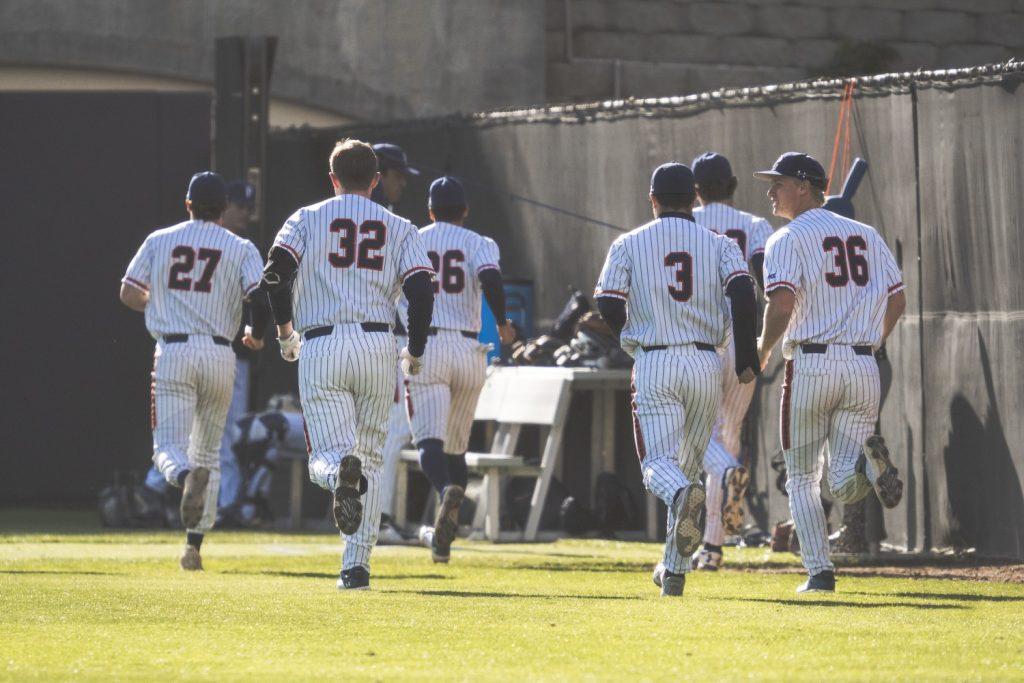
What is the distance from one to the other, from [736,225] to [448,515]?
223cm

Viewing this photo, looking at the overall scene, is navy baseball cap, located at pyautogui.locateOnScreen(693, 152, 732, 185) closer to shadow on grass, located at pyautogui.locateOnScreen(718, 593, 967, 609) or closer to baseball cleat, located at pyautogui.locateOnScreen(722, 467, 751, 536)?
baseball cleat, located at pyautogui.locateOnScreen(722, 467, 751, 536)

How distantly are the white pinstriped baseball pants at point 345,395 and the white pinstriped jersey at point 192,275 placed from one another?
6.25ft

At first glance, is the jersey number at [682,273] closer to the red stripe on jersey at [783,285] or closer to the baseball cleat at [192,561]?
the red stripe on jersey at [783,285]

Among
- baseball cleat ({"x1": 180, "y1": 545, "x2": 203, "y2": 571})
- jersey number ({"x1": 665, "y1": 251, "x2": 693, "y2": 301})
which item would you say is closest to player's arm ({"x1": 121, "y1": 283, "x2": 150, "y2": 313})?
baseball cleat ({"x1": 180, "y1": 545, "x2": 203, "y2": 571})

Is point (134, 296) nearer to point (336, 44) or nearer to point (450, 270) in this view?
point (450, 270)

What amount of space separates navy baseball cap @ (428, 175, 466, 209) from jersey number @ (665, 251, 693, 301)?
2.92 meters

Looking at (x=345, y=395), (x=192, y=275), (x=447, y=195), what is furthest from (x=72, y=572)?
(x=447, y=195)

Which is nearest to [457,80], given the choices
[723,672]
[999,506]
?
[999,506]

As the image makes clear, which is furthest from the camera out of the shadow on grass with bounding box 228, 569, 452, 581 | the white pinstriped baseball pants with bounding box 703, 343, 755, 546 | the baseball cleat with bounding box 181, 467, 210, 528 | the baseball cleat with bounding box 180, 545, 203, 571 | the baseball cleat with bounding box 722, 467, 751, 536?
the white pinstriped baseball pants with bounding box 703, 343, 755, 546

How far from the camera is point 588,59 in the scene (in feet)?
63.5

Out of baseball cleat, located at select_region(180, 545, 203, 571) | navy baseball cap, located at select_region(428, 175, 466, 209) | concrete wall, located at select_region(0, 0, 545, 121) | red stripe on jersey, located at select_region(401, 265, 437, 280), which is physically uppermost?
concrete wall, located at select_region(0, 0, 545, 121)

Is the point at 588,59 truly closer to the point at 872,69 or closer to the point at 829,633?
the point at 872,69

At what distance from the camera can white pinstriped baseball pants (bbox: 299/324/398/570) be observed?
871 centimetres

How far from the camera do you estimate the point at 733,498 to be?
34.0ft
